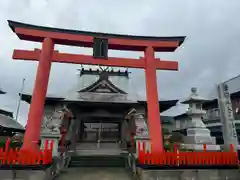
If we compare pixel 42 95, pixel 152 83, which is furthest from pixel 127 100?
pixel 42 95

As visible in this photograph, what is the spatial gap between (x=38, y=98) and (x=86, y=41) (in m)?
3.51

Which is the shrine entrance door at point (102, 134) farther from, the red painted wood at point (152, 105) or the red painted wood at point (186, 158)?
the red painted wood at point (186, 158)

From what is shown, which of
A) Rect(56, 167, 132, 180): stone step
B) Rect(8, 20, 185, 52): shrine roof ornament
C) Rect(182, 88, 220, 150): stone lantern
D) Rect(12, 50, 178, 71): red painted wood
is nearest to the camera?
Rect(56, 167, 132, 180): stone step

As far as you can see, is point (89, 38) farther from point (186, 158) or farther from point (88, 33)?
point (186, 158)

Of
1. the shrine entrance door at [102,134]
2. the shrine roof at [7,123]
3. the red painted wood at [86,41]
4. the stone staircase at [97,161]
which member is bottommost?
the stone staircase at [97,161]

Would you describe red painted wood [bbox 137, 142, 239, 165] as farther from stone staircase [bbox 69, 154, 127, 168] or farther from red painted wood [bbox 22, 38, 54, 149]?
red painted wood [bbox 22, 38, 54, 149]

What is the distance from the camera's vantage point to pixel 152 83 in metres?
8.14

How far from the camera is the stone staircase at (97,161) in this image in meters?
8.57

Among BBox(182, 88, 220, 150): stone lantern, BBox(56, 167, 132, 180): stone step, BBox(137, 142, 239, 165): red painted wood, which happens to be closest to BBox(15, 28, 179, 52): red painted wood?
BBox(182, 88, 220, 150): stone lantern

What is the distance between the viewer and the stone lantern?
828 centimetres

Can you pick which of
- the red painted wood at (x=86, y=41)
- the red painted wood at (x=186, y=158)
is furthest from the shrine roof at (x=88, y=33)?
the red painted wood at (x=186, y=158)

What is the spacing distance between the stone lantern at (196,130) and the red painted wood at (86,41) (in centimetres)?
313

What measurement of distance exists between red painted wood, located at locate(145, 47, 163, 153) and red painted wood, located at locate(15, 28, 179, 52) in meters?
0.46

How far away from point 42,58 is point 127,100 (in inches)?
277
